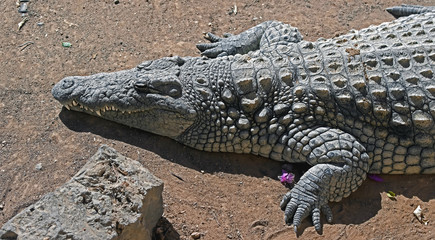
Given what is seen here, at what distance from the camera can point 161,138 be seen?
5734mm

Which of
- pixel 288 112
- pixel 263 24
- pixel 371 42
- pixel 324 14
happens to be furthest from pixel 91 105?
pixel 324 14

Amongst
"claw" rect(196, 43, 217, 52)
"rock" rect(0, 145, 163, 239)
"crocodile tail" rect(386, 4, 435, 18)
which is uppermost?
"crocodile tail" rect(386, 4, 435, 18)

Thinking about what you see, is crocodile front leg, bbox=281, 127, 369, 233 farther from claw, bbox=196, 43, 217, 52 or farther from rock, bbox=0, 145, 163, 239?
claw, bbox=196, 43, 217, 52

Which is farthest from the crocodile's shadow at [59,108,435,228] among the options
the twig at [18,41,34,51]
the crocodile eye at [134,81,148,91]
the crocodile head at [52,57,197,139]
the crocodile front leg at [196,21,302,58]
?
the crocodile front leg at [196,21,302,58]

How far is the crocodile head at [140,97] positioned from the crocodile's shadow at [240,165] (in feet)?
0.37

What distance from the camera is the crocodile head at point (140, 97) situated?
17.7 ft

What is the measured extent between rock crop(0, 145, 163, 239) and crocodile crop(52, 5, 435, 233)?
3.84 feet

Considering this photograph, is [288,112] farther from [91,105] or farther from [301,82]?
[91,105]

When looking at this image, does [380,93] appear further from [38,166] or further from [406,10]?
[38,166]

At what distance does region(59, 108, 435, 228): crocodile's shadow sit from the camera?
529cm

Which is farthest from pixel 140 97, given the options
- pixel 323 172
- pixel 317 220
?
pixel 317 220

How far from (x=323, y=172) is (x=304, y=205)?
382 mm

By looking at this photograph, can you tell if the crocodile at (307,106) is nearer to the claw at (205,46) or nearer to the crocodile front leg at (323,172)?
the crocodile front leg at (323,172)

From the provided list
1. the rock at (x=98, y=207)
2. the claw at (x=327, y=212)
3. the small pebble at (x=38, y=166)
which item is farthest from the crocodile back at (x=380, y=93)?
the small pebble at (x=38, y=166)
